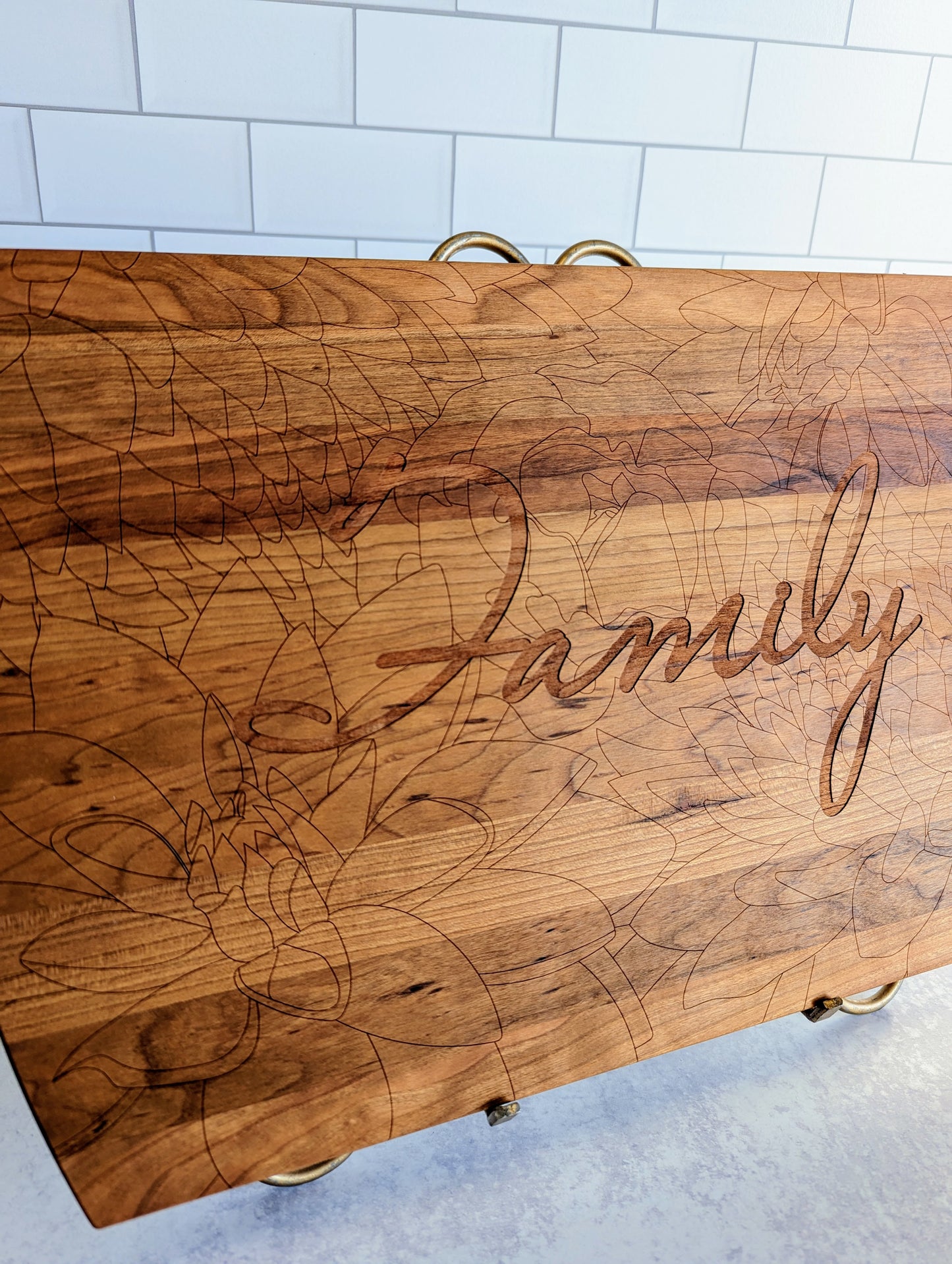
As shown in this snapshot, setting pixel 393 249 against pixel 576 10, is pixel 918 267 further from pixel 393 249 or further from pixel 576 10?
pixel 393 249

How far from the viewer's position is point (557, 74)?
2.93 ft

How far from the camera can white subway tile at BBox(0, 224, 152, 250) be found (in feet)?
2.69

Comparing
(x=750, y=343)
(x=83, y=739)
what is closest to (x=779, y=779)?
(x=750, y=343)

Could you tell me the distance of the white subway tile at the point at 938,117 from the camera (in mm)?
1027

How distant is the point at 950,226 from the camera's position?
112 cm

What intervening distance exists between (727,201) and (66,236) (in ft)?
2.36

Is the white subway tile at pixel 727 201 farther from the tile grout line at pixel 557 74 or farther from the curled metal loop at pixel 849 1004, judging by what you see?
the curled metal loop at pixel 849 1004

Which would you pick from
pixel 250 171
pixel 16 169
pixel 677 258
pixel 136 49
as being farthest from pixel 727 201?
pixel 16 169

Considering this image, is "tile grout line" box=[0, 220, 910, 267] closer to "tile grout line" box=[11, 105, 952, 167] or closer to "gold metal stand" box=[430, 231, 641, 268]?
"tile grout line" box=[11, 105, 952, 167]

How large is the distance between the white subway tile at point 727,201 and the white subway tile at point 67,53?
21.4 inches

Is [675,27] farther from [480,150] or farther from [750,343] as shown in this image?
[750,343]

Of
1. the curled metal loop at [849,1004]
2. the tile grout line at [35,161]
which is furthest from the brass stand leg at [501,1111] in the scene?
the tile grout line at [35,161]

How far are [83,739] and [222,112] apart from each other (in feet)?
2.09

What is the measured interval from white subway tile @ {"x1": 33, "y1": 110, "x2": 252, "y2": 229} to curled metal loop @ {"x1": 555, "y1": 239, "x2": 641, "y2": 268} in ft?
1.26
